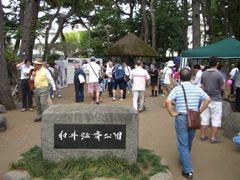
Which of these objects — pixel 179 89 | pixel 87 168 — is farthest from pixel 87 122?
pixel 179 89

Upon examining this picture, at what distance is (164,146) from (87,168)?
97.8 inches

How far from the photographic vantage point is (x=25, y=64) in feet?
31.1

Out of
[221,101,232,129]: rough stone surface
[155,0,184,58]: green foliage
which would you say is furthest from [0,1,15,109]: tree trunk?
[155,0,184,58]: green foliage

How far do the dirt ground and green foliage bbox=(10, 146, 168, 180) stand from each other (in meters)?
0.59

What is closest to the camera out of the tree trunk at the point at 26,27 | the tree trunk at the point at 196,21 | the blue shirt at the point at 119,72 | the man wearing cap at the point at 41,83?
the man wearing cap at the point at 41,83

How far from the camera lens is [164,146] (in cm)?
632

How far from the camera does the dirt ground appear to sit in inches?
198

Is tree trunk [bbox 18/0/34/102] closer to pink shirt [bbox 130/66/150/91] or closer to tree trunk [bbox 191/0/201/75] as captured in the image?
pink shirt [bbox 130/66/150/91]

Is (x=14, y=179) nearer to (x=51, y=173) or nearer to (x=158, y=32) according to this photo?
(x=51, y=173)

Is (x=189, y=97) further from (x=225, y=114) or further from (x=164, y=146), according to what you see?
(x=225, y=114)

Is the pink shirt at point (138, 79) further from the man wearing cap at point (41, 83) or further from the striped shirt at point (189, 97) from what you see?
the striped shirt at point (189, 97)

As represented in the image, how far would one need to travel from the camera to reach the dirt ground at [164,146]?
5020 mm

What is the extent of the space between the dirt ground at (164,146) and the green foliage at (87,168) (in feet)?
1.95

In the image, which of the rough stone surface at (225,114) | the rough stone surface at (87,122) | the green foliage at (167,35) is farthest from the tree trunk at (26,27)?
the green foliage at (167,35)
